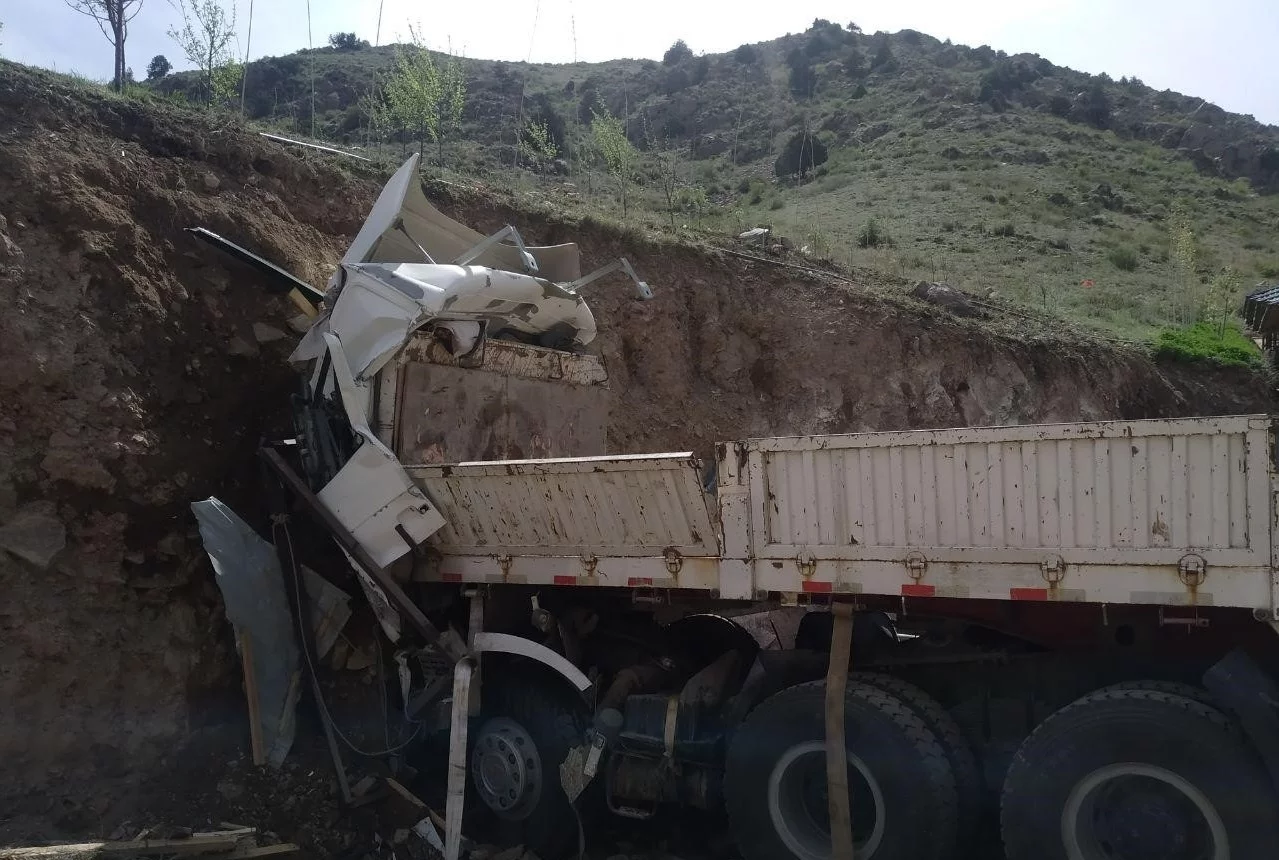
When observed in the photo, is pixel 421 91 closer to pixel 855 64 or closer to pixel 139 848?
pixel 139 848

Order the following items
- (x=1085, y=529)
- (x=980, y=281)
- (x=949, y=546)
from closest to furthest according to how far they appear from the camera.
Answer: (x=1085, y=529)
(x=949, y=546)
(x=980, y=281)

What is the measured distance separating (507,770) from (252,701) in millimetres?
1766

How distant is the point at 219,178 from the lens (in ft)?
32.7

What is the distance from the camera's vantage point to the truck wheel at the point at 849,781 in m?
4.36

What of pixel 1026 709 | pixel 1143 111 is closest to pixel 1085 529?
pixel 1026 709

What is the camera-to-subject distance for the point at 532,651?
235 inches

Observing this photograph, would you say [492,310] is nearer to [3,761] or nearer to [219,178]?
[3,761]

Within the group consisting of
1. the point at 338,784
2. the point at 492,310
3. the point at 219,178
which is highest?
the point at 219,178

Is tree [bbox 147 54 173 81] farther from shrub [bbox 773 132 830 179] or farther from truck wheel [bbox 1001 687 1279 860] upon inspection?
truck wheel [bbox 1001 687 1279 860]

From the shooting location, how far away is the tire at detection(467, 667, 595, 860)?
19.1 feet

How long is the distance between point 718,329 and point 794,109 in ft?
116

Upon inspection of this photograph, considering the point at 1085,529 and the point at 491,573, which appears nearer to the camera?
the point at 1085,529

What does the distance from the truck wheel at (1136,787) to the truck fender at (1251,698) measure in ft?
0.19

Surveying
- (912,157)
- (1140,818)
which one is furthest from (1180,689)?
Result: (912,157)
